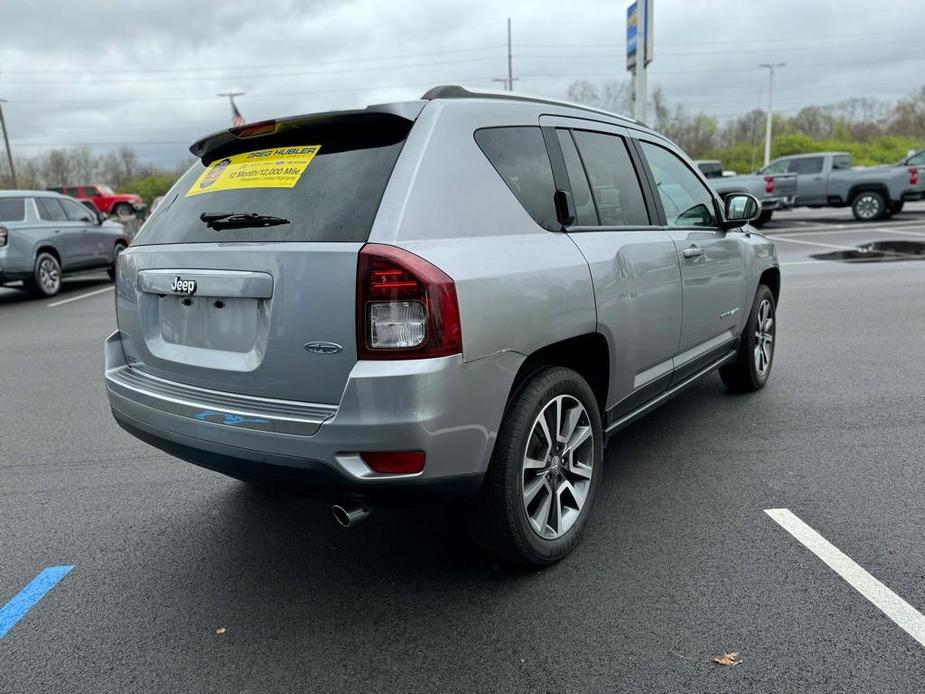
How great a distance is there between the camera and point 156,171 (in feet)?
262

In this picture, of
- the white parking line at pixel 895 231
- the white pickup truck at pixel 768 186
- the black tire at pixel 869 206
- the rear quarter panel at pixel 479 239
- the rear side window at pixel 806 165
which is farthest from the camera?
the white pickup truck at pixel 768 186

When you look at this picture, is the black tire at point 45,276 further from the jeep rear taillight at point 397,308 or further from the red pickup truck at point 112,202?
the red pickup truck at point 112,202

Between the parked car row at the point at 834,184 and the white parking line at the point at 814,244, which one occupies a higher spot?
the parked car row at the point at 834,184

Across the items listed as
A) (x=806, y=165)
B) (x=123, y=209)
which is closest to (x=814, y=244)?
(x=806, y=165)

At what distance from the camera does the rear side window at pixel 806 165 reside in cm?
2073

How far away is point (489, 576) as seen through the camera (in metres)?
2.89

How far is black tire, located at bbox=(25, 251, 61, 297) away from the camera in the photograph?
39.9 feet

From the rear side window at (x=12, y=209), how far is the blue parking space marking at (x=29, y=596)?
11.2m

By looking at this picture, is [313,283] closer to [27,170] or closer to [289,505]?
[289,505]

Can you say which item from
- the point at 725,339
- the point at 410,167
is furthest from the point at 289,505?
the point at 725,339

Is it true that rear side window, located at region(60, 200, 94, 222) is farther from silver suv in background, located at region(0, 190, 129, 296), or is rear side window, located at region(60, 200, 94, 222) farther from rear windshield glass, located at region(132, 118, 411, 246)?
rear windshield glass, located at region(132, 118, 411, 246)

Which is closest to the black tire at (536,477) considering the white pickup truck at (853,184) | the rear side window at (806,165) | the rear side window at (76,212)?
the rear side window at (76,212)

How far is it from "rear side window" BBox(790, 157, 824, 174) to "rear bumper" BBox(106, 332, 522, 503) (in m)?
21.3

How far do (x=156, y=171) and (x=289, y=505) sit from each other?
280 ft
